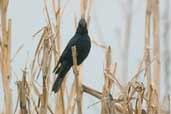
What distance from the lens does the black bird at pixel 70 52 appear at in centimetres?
115

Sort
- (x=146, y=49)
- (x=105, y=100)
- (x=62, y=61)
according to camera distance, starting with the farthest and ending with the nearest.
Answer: (x=62, y=61) < (x=146, y=49) < (x=105, y=100)

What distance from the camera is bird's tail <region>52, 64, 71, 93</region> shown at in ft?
3.59

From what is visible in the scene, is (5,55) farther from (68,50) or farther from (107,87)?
(68,50)

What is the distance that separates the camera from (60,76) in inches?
46.2

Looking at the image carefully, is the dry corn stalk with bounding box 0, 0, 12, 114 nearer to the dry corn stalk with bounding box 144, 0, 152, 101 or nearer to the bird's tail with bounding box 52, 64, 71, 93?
the bird's tail with bounding box 52, 64, 71, 93

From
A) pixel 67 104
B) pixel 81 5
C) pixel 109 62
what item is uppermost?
pixel 81 5

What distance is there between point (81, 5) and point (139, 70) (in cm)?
22

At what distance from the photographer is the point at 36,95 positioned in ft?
3.25

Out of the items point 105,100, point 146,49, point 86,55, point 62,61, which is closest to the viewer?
point 105,100

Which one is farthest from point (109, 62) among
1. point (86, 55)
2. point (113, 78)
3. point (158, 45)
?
point (86, 55)

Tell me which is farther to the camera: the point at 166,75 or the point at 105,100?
the point at 166,75

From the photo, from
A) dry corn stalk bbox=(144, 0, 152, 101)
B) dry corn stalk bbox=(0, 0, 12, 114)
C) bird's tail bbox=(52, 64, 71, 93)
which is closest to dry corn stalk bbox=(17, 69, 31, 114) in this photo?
dry corn stalk bbox=(0, 0, 12, 114)

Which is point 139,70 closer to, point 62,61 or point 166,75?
point 166,75

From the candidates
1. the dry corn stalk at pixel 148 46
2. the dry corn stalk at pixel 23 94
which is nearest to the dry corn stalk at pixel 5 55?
the dry corn stalk at pixel 23 94
